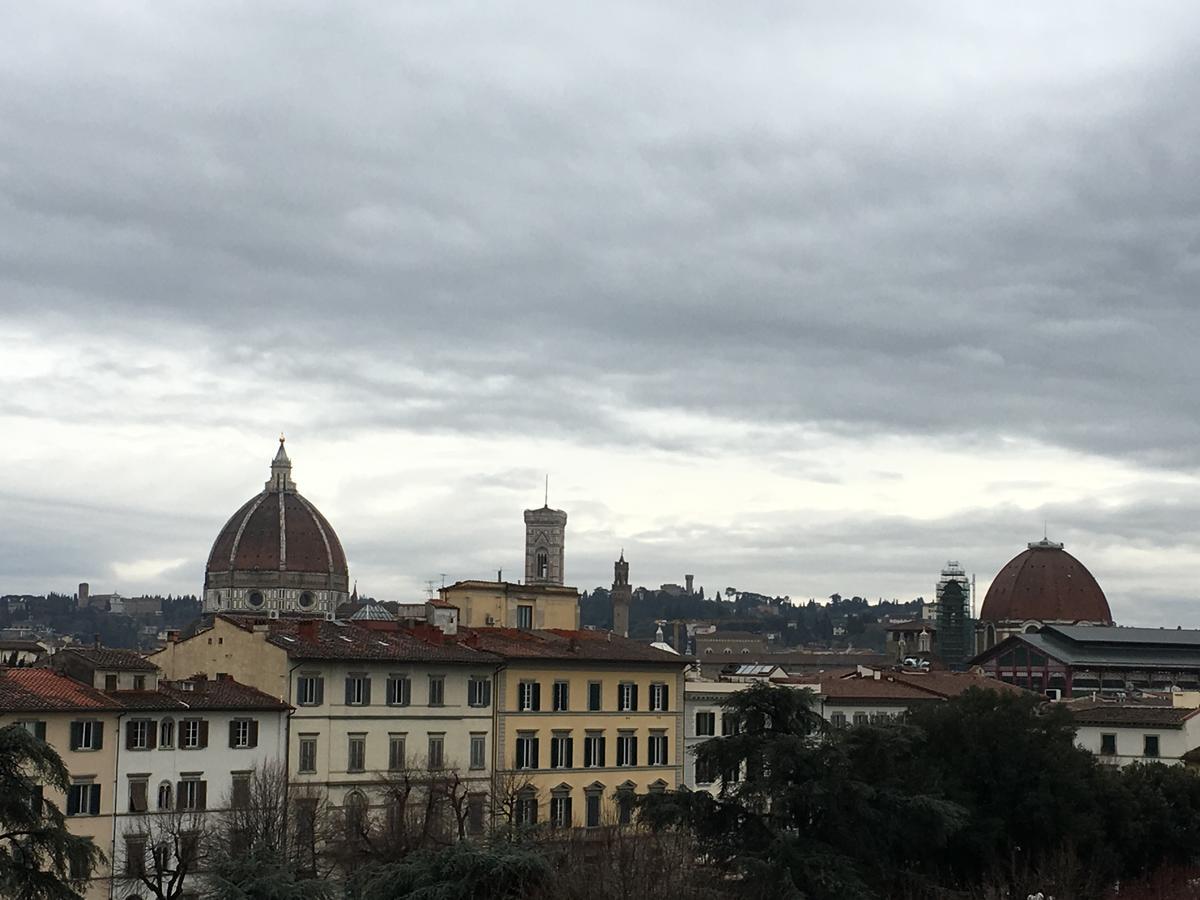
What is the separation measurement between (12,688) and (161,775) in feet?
15.7

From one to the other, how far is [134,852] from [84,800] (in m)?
1.94

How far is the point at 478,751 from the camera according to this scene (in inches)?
2432

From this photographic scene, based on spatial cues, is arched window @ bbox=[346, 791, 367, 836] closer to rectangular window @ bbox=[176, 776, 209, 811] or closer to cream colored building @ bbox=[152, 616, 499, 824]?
cream colored building @ bbox=[152, 616, 499, 824]

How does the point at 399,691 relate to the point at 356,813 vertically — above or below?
above

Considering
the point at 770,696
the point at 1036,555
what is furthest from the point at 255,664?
the point at 1036,555

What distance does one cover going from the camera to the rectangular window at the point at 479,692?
61875mm

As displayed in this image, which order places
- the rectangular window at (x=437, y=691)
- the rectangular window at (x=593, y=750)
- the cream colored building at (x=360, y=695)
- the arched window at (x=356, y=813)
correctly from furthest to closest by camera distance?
the rectangular window at (x=593, y=750) → the rectangular window at (x=437, y=691) → the cream colored building at (x=360, y=695) → the arched window at (x=356, y=813)

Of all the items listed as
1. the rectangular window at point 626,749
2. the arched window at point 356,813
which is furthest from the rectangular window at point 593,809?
the arched window at point 356,813

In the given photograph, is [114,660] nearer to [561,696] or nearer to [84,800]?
[84,800]

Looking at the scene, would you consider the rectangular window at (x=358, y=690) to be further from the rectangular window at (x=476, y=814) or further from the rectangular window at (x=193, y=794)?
the rectangular window at (x=193, y=794)

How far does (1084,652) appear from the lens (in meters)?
123

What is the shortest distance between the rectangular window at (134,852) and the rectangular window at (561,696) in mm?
16547

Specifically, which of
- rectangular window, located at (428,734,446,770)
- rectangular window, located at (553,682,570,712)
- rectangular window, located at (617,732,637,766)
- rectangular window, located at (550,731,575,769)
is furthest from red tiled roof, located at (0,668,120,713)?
rectangular window, located at (617,732,637,766)

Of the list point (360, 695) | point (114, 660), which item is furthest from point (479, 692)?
point (114, 660)
